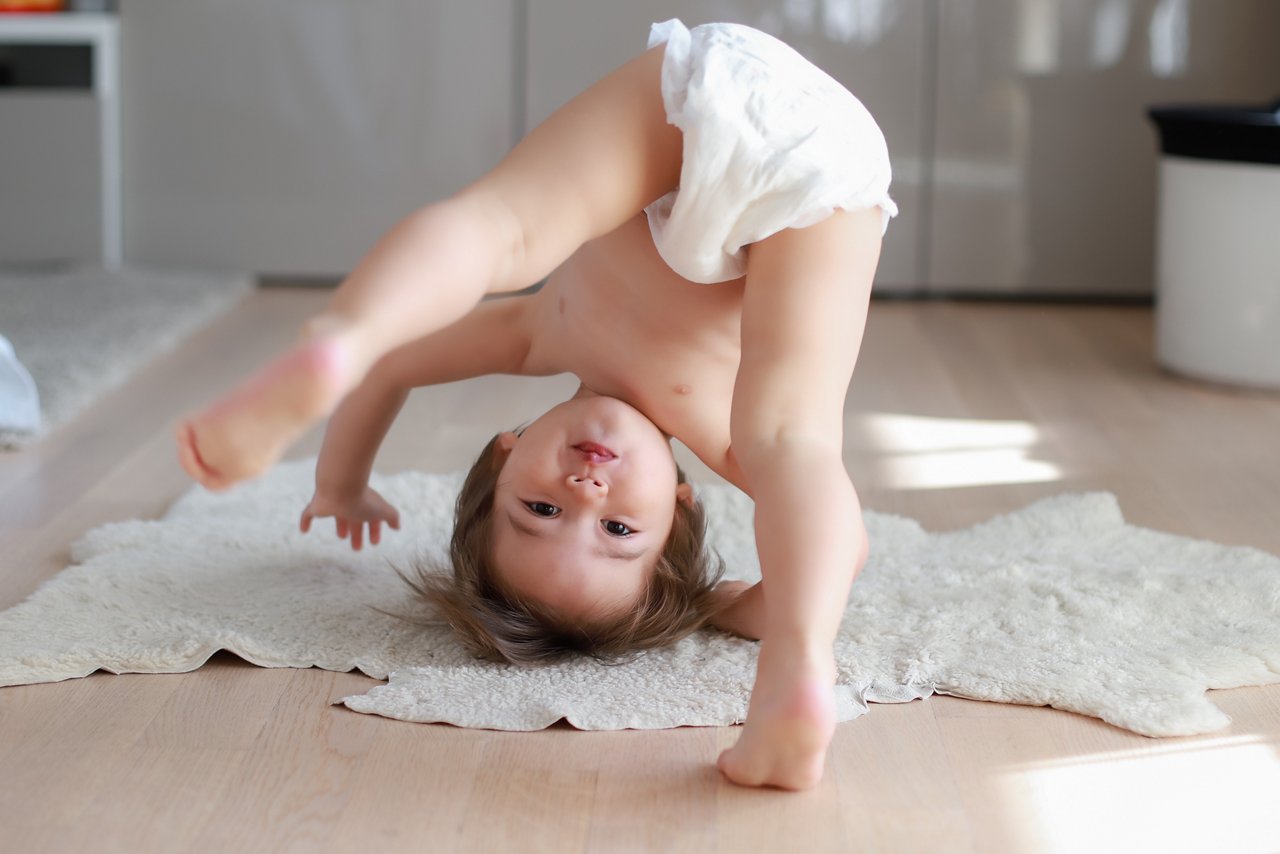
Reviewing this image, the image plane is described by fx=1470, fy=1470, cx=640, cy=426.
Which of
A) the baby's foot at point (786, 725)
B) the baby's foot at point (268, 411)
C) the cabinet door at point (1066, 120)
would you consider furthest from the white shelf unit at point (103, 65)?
the baby's foot at point (786, 725)

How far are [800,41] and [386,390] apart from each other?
2.03 m

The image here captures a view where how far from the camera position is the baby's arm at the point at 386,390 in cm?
141

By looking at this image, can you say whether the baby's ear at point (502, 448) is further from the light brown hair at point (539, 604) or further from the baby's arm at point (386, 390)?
the baby's arm at point (386, 390)

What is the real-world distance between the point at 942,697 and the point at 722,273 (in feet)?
1.29

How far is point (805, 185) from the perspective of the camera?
1.17 metres

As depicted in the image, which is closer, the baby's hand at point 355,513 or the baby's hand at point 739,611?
the baby's hand at point 739,611

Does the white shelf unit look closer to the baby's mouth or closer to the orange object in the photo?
the orange object

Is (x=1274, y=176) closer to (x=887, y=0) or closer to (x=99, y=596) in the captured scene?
(x=887, y=0)

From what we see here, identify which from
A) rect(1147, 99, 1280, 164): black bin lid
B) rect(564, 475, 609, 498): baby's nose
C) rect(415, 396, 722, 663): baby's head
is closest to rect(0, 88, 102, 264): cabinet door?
rect(1147, 99, 1280, 164): black bin lid

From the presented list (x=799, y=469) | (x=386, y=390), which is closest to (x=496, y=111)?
(x=386, y=390)

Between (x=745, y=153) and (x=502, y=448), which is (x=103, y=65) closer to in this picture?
(x=502, y=448)

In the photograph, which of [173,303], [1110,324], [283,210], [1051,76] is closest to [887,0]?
[1051,76]

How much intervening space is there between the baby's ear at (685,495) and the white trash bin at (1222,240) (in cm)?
143

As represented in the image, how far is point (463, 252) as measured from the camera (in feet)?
3.22
